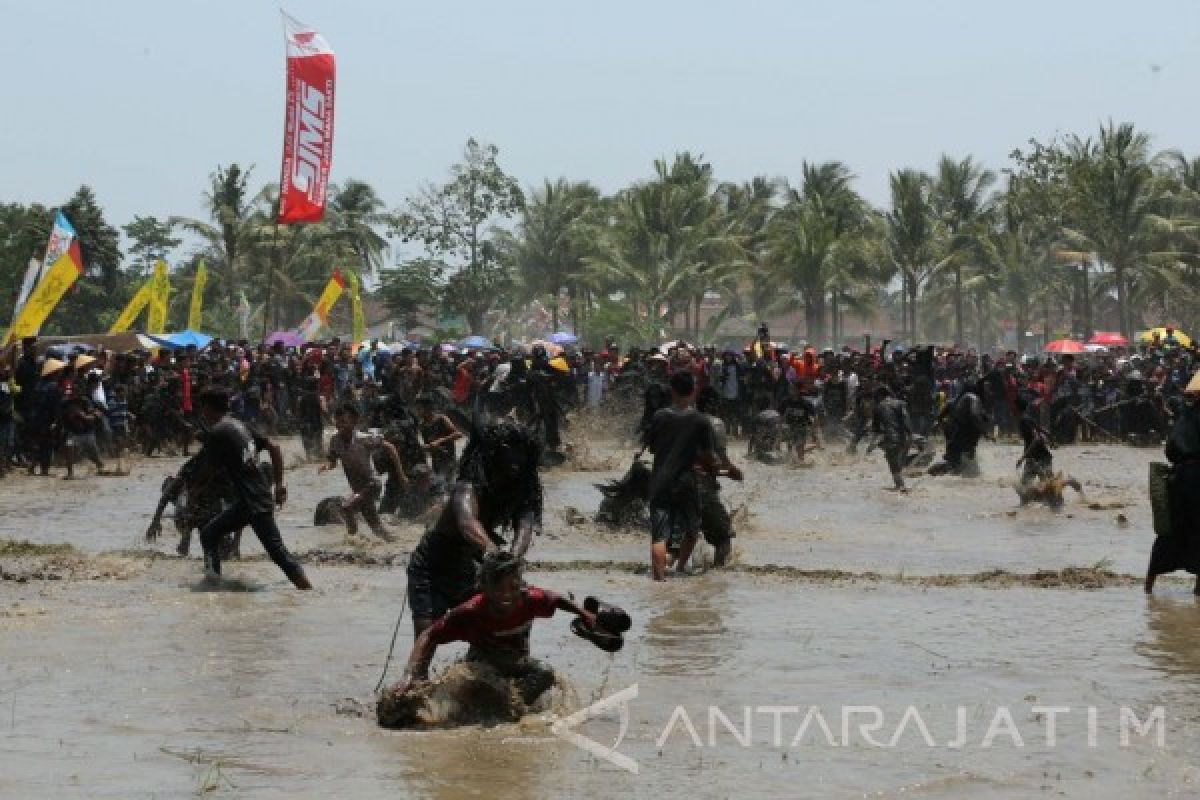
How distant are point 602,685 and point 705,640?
1737 mm

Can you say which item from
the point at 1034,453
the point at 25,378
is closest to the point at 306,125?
the point at 25,378

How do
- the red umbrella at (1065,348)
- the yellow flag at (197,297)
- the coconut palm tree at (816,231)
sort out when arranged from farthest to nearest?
the coconut palm tree at (816,231)
the red umbrella at (1065,348)
the yellow flag at (197,297)

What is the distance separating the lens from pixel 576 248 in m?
72.5

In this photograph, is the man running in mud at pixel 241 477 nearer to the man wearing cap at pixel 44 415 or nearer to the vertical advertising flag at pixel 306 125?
the man wearing cap at pixel 44 415

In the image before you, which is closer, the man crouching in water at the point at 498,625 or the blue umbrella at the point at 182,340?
the man crouching in water at the point at 498,625

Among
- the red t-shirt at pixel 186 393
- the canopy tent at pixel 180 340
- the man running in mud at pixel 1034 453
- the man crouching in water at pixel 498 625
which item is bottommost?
the man crouching in water at pixel 498 625

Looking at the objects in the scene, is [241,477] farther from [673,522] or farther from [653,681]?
[653,681]

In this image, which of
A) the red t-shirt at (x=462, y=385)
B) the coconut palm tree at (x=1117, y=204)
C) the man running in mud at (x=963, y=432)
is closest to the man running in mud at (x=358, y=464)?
the man running in mud at (x=963, y=432)

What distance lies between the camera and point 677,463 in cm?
1254

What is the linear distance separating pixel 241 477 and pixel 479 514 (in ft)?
13.3

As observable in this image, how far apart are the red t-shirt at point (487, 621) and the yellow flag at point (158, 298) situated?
32.9 metres

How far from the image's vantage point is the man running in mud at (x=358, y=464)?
1458 cm

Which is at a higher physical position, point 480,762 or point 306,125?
point 306,125

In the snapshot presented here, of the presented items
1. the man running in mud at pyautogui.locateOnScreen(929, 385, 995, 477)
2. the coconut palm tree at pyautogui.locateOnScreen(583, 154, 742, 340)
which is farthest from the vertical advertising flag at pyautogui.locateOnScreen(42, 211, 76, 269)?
the coconut palm tree at pyautogui.locateOnScreen(583, 154, 742, 340)
